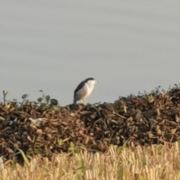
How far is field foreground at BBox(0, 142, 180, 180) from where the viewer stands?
417 inches

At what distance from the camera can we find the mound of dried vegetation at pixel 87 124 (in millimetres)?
12609

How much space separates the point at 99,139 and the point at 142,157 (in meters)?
1.19

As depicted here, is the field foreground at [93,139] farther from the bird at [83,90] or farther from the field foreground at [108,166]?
the bird at [83,90]

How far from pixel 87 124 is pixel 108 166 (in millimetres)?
2388

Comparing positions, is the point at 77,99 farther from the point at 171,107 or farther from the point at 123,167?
the point at 123,167

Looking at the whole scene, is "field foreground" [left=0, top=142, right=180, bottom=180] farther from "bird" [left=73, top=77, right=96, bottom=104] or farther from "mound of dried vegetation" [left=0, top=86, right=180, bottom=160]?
"bird" [left=73, top=77, right=96, bottom=104]

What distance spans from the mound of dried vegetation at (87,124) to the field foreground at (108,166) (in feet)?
0.93

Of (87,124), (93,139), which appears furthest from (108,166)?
(87,124)

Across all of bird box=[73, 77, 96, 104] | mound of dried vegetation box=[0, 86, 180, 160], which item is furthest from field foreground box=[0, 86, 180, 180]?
bird box=[73, 77, 96, 104]

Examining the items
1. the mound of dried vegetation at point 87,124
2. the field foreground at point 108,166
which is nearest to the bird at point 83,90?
the mound of dried vegetation at point 87,124

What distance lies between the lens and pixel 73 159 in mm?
12273

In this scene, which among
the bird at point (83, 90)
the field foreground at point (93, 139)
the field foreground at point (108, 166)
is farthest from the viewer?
the bird at point (83, 90)

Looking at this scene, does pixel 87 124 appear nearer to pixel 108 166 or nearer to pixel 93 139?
pixel 93 139

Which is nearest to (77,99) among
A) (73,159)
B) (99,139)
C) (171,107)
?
(171,107)
